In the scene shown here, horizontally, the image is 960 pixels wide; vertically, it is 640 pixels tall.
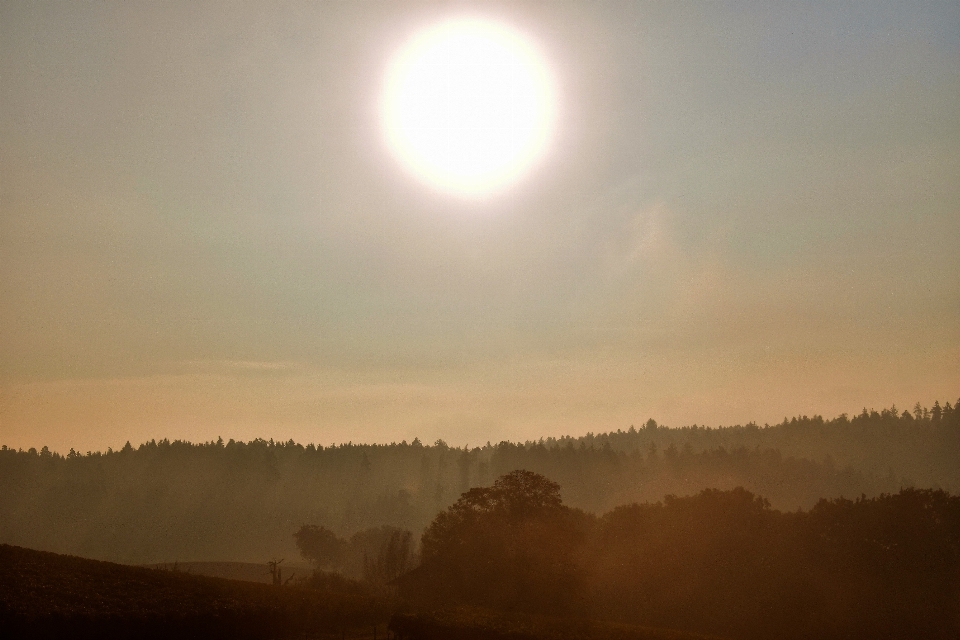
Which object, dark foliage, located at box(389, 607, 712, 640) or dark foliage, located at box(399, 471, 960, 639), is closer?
dark foliage, located at box(389, 607, 712, 640)

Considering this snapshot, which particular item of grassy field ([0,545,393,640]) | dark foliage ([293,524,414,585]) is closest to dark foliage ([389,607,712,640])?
grassy field ([0,545,393,640])

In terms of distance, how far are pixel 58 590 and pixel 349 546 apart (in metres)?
136

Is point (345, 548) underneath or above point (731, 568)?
underneath

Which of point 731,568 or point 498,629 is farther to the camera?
point 731,568

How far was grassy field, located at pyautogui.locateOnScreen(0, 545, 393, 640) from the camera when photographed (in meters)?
45.2

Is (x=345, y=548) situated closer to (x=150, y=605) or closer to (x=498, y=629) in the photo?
(x=150, y=605)

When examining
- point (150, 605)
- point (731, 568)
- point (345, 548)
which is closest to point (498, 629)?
point (150, 605)

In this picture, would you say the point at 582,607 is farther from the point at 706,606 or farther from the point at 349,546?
the point at 349,546

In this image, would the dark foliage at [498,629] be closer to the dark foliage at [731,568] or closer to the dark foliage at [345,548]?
the dark foliage at [731,568]

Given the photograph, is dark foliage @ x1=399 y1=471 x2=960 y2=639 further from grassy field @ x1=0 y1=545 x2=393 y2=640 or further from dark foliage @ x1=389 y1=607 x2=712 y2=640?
dark foliage @ x1=389 y1=607 x2=712 y2=640

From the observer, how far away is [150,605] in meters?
51.2

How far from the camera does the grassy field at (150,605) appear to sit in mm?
45188

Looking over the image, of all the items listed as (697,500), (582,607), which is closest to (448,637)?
(582,607)

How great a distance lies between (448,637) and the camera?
46.3 metres
